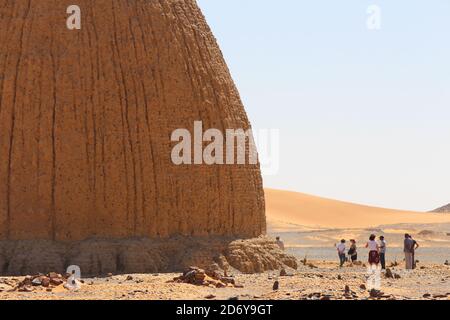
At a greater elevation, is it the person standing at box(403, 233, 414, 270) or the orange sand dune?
the person standing at box(403, 233, 414, 270)

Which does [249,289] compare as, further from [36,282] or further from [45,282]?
[36,282]

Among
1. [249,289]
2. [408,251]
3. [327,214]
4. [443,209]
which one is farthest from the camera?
[443,209]

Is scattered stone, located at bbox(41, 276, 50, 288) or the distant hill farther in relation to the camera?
the distant hill

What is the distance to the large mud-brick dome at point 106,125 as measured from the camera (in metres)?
20.3

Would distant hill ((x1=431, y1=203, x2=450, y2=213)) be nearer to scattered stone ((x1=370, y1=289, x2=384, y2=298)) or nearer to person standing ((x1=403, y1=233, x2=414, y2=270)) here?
person standing ((x1=403, y1=233, x2=414, y2=270))

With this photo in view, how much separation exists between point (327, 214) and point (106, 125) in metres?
64.8

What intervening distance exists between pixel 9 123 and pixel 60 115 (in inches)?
46.3

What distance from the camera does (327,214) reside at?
83.9 m

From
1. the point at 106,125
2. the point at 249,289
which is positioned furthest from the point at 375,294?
the point at 106,125

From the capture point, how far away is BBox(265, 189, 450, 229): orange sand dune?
76.6 m

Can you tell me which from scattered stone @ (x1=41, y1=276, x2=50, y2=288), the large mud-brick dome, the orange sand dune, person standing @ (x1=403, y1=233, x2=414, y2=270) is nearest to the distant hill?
the orange sand dune

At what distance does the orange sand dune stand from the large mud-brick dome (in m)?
Answer: 49.1

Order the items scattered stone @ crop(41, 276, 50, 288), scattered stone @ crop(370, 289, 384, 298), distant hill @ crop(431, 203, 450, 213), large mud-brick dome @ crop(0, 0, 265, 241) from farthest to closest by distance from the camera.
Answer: distant hill @ crop(431, 203, 450, 213) < large mud-brick dome @ crop(0, 0, 265, 241) < scattered stone @ crop(41, 276, 50, 288) < scattered stone @ crop(370, 289, 384, 298)

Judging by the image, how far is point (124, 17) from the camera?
21.3 meters
